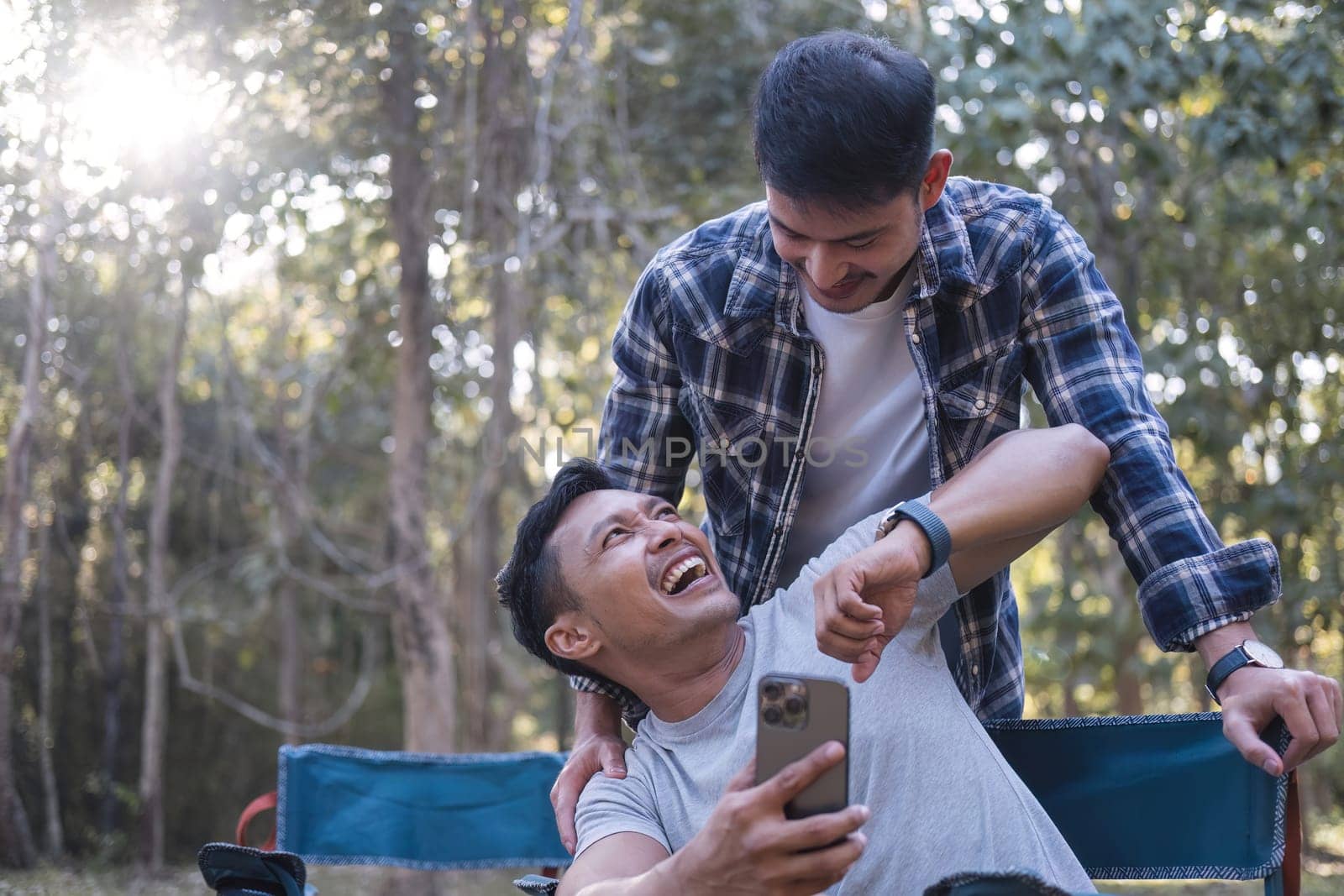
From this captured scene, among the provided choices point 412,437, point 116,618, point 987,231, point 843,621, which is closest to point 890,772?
point 843,621

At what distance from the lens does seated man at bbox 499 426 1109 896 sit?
130 cm

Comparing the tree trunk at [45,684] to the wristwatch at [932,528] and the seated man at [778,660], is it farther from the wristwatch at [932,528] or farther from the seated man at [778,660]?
the wristwatch at [932,528]

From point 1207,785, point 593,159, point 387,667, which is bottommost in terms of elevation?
point 387,667

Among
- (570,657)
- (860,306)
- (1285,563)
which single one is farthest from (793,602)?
(1285,563)

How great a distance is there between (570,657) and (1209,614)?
796 millimetres

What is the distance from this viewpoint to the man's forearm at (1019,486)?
133 cm

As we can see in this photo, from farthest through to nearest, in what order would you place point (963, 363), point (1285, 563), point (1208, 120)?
point (1285, 563), point (1208, 120), point (963, 363)

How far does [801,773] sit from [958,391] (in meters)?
0.76

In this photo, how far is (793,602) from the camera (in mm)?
1641

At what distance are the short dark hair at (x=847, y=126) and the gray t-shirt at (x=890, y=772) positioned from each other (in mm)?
439

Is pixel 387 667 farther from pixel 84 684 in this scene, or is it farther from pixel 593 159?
pixel 593 159

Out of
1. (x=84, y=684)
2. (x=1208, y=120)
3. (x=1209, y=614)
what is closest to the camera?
(x=1209, y=614)

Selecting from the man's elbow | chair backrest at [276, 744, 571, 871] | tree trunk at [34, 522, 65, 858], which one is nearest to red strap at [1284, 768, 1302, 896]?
the man's elbow

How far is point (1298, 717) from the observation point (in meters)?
1.26
